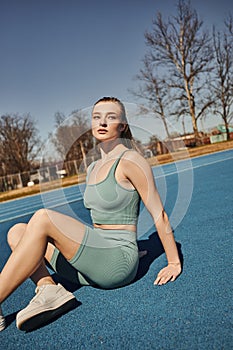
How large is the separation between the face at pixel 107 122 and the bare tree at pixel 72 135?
341 millimetres

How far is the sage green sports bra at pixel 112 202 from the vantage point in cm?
235

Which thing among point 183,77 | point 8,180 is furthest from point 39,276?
point 183,77

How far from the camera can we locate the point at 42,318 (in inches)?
84.3

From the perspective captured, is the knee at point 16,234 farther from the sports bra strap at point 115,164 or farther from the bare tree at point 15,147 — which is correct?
the bare tree at point 15,147

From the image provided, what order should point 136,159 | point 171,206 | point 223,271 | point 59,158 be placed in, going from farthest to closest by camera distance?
point 171,206, point 59,158, point 223,271, point 136,159

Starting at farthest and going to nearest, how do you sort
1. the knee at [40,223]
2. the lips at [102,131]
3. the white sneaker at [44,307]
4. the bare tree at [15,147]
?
the bare tree at [15,147] < the lips at [102,131] < the knee at [40,223] < the white sneaker at [44,307]

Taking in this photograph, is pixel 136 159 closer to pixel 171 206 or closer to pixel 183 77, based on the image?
pixel 171 206

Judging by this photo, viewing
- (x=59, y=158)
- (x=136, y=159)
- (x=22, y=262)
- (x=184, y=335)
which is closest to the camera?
(x=184, y=335)

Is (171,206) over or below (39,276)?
below

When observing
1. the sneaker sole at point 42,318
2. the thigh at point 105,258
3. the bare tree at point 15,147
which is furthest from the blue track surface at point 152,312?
the bare tree at point 15,147

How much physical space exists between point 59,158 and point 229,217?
2118mm

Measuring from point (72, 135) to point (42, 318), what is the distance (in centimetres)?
165

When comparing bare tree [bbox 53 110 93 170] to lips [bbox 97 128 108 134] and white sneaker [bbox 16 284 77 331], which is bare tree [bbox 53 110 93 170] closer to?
lips [bbox 97 128 108 134]

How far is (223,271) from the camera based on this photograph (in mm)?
2568
